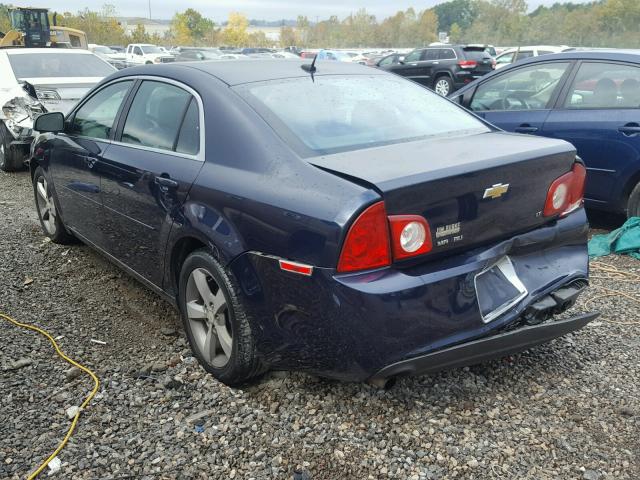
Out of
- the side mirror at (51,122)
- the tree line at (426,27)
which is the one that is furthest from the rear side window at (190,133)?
the tree line at (426,27)

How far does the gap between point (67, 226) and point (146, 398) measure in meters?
2.31

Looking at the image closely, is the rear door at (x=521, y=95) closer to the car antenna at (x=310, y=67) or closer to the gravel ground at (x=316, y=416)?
the gravel ground at (x=316, y=416)

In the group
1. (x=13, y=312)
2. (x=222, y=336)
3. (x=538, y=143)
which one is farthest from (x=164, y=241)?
(x=538, y=143)

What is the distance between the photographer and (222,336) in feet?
9.75

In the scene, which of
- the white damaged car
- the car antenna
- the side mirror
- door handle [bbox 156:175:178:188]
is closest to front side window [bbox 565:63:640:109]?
the car antenna

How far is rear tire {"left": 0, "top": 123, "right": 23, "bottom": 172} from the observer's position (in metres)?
8.36

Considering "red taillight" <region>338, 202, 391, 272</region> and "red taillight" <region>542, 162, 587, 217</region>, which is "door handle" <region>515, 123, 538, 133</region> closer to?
"red taillight" <region>542, 162, 587, 217</region>

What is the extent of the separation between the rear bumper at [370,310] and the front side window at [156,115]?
3.39ft

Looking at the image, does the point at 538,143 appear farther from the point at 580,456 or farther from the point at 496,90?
the point at 496,90

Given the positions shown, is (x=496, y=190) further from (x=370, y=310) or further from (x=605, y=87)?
(x=605, y=87)

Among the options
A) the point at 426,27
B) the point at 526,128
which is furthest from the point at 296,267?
the point at 426,27

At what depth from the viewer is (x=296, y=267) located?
95.0 inches

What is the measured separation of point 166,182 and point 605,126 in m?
3.76

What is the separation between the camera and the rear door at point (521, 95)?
559 centimetres
